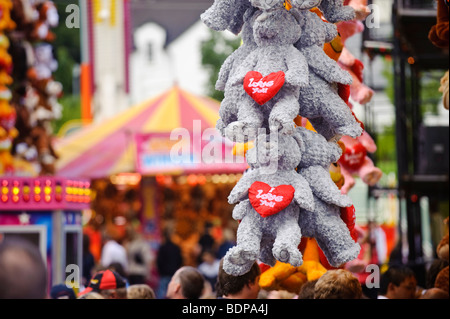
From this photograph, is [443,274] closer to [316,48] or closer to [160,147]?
[316,48]

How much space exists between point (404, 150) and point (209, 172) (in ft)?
16.6

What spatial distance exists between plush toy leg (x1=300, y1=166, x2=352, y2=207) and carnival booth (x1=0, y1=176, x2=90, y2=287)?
158 inches

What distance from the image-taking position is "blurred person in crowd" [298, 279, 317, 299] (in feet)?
11.7

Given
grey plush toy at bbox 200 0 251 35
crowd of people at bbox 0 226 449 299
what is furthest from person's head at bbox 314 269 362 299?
grey plush toy at bbox 200 0 251 35

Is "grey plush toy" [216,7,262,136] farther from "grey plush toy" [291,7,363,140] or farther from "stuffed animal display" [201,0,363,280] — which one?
A: "grey plush toy" [291,7,363,140]

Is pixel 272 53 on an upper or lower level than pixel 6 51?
lower

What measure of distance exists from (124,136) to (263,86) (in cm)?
1049

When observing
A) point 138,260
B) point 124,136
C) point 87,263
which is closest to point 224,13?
point 87,263

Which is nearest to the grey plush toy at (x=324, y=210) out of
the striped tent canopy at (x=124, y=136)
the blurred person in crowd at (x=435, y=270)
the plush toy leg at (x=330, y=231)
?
the plush toy leg at (x=330, y=231)

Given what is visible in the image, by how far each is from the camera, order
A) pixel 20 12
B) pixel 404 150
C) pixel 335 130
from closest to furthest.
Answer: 1. pixel 335 130
2. pixel 404 150
3. pixel 20 12

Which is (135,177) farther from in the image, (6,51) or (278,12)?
(278,12)

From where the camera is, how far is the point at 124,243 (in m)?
11.7

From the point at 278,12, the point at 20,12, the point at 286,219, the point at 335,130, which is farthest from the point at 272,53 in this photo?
the point at 20,12

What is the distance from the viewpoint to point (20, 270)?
229 cm
